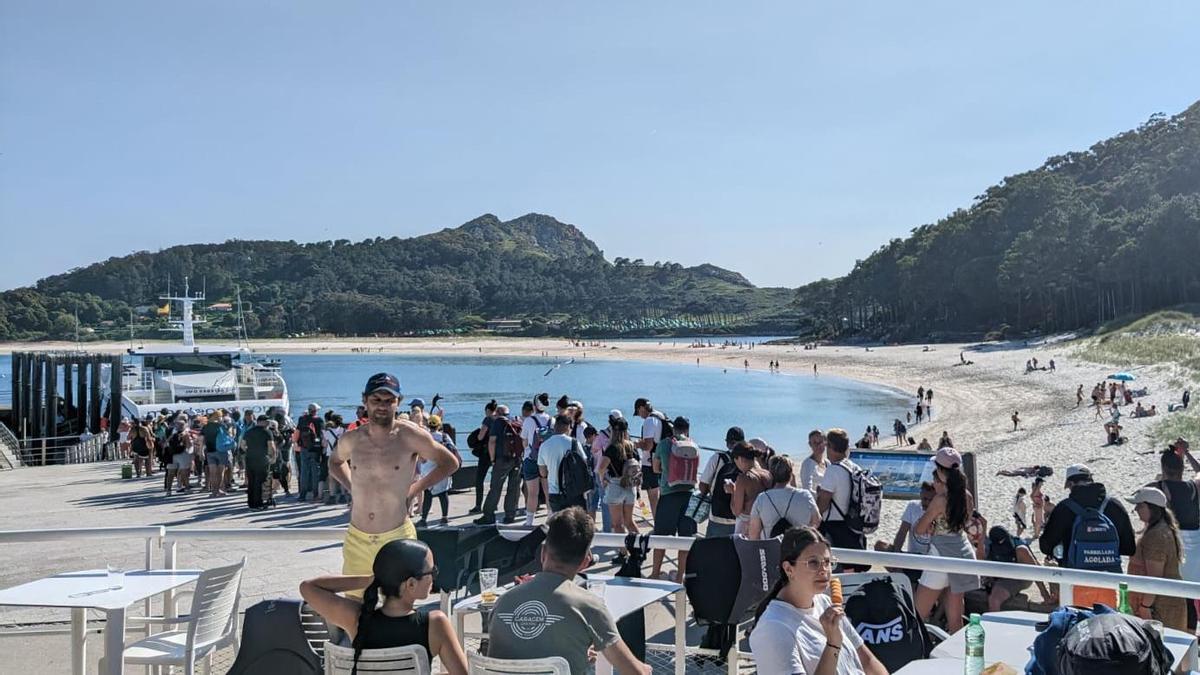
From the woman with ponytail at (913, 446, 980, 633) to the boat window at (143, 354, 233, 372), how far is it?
30.3m

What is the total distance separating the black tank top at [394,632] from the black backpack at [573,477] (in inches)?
222

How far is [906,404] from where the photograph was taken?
52500 millimetres

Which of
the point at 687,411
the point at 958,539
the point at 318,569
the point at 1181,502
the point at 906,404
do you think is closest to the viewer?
the point at 958,539

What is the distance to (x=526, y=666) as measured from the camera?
315cm

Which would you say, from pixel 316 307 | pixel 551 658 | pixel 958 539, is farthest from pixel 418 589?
pixel 316 307

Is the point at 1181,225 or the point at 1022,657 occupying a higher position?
the point at 1181,225

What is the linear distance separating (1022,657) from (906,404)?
5126 centimetres

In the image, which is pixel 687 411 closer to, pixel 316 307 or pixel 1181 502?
pixel 1181 502

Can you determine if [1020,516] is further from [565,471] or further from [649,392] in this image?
[649,392]

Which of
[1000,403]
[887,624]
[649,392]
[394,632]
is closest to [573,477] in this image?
[887,624]

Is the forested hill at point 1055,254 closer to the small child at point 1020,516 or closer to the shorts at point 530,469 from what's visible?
the small child at point 1020,516

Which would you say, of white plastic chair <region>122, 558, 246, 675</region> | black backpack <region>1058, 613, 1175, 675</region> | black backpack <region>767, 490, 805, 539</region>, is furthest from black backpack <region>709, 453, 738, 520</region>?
black backpack <region>1058, 613, 1175, 675</region>

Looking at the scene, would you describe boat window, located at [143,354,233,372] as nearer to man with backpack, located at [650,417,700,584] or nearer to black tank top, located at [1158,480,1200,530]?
man with backpack, located at [650,417,700,584]

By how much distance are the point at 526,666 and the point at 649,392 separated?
69.9m
